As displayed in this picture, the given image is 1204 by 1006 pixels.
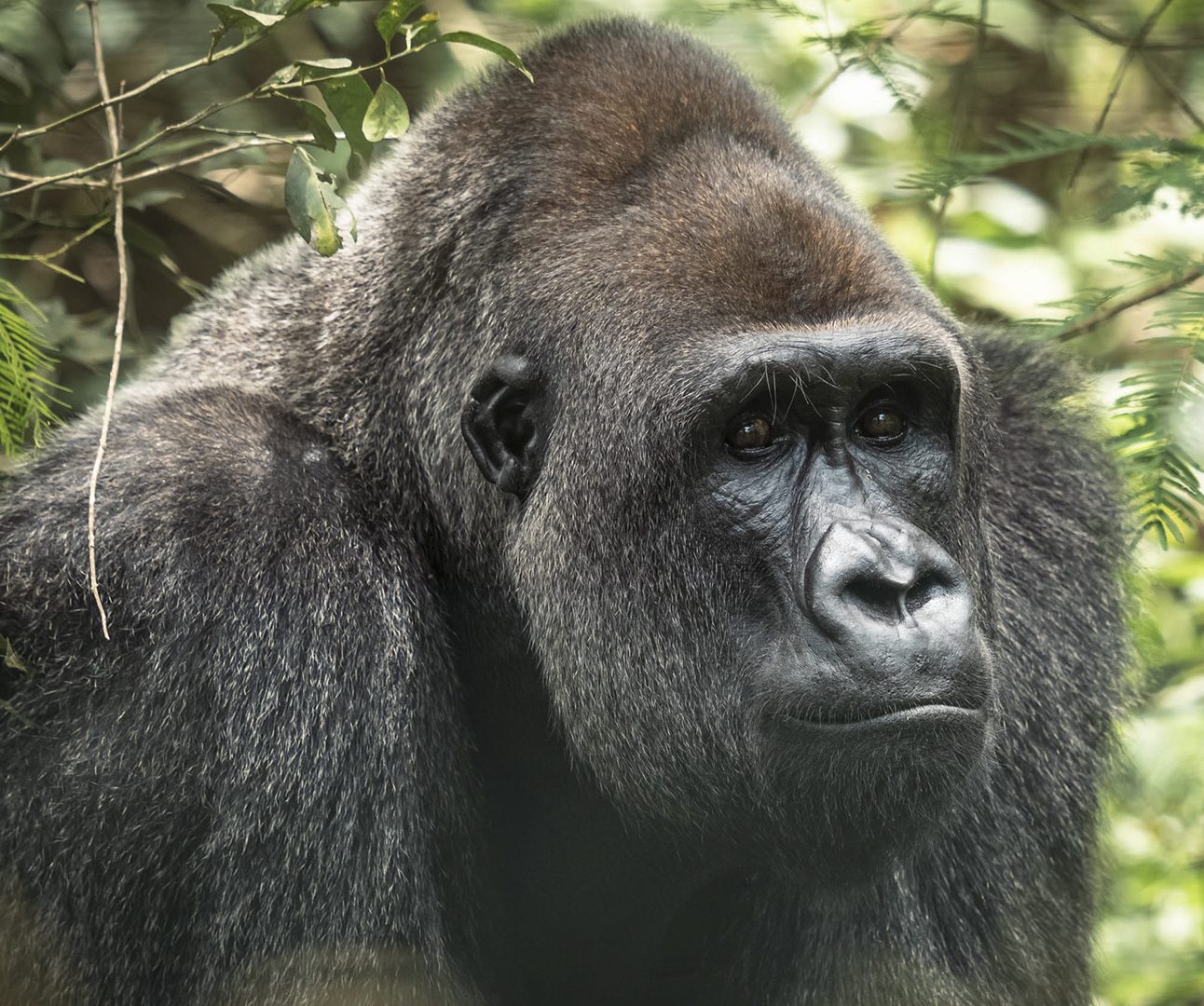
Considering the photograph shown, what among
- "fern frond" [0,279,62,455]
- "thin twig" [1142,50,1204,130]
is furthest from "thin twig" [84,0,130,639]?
"thin twig" [1142,50,1204,130]

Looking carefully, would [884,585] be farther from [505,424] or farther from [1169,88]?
[1169,88]

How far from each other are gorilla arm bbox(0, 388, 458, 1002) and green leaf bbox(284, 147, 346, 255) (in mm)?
633

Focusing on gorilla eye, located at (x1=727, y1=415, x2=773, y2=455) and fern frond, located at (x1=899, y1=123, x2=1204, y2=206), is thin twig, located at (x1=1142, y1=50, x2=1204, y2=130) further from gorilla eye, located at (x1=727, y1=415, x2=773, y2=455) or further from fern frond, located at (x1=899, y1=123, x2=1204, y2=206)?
gorilla eye, located at (x1=727, y1=415, x2=773, y2=455)

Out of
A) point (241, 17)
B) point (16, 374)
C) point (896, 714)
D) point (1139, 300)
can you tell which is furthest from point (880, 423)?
point (16, 374)

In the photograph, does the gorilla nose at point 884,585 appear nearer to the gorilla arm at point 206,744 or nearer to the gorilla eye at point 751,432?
the gorilla eye at point 751,432

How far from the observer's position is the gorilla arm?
333 cm

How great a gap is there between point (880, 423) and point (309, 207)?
1.41m

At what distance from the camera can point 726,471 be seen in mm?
3424

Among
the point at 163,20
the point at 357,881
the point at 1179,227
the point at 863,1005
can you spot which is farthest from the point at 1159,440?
the point at 1179,227

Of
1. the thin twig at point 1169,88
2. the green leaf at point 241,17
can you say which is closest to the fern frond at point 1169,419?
the thin twig at point 1169,88

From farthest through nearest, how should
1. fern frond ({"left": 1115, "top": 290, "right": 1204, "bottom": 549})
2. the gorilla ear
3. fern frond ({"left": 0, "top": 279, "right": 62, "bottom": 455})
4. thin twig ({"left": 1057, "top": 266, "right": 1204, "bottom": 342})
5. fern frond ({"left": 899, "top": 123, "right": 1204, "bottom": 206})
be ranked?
thin twig ({"left": 1057, "top": 266, "right": 1204, "bottom": 342})
fern frond ({"left": 899, "top": 123, "right": 1204, "bottom": 206})
fern frond ({"left": 1115, "top": 290, "right": 1204, "bottom": 549})
the gorilla ear
fern frond ({"left": 0, "top": 279, "right": 62, "bottom": 455})

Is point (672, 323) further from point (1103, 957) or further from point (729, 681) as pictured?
point (1103, 957)

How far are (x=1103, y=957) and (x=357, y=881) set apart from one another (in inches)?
104

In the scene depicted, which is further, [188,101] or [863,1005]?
[188,101]
